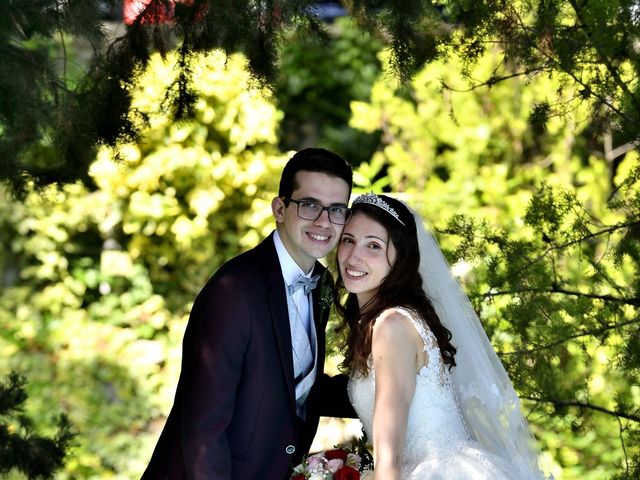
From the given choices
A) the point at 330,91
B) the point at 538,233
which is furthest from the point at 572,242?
the point at 330,91

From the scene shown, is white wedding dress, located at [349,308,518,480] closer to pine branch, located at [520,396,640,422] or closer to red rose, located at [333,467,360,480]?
red rose, located at [333,467,360,480]

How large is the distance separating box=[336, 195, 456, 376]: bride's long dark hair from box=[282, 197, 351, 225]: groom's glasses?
11 centimetres

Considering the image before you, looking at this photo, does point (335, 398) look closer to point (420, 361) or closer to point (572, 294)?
point (420, 361)

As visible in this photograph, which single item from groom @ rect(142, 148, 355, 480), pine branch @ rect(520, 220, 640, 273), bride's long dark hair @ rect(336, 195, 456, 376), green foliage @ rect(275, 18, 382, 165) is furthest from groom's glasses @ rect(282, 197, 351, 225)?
green foliage @ rect(275, 18, 382, 165)

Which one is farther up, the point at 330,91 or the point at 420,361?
the point at 330,91

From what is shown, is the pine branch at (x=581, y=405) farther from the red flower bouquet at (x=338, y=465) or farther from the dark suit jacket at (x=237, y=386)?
the dark suit jacket at (x=237, y=386)

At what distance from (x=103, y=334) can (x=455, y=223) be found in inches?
163

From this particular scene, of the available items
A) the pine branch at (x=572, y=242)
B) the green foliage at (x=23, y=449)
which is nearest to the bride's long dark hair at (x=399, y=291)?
the pine branch at (x=572, y=242)

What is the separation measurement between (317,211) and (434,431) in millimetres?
797

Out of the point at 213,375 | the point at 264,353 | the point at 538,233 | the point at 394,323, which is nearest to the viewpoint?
the point at 213,375

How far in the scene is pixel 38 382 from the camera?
6691mm

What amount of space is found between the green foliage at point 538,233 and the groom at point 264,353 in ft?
2.01

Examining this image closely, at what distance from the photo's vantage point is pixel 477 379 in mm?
3203

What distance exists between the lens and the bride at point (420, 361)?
9.52ft
